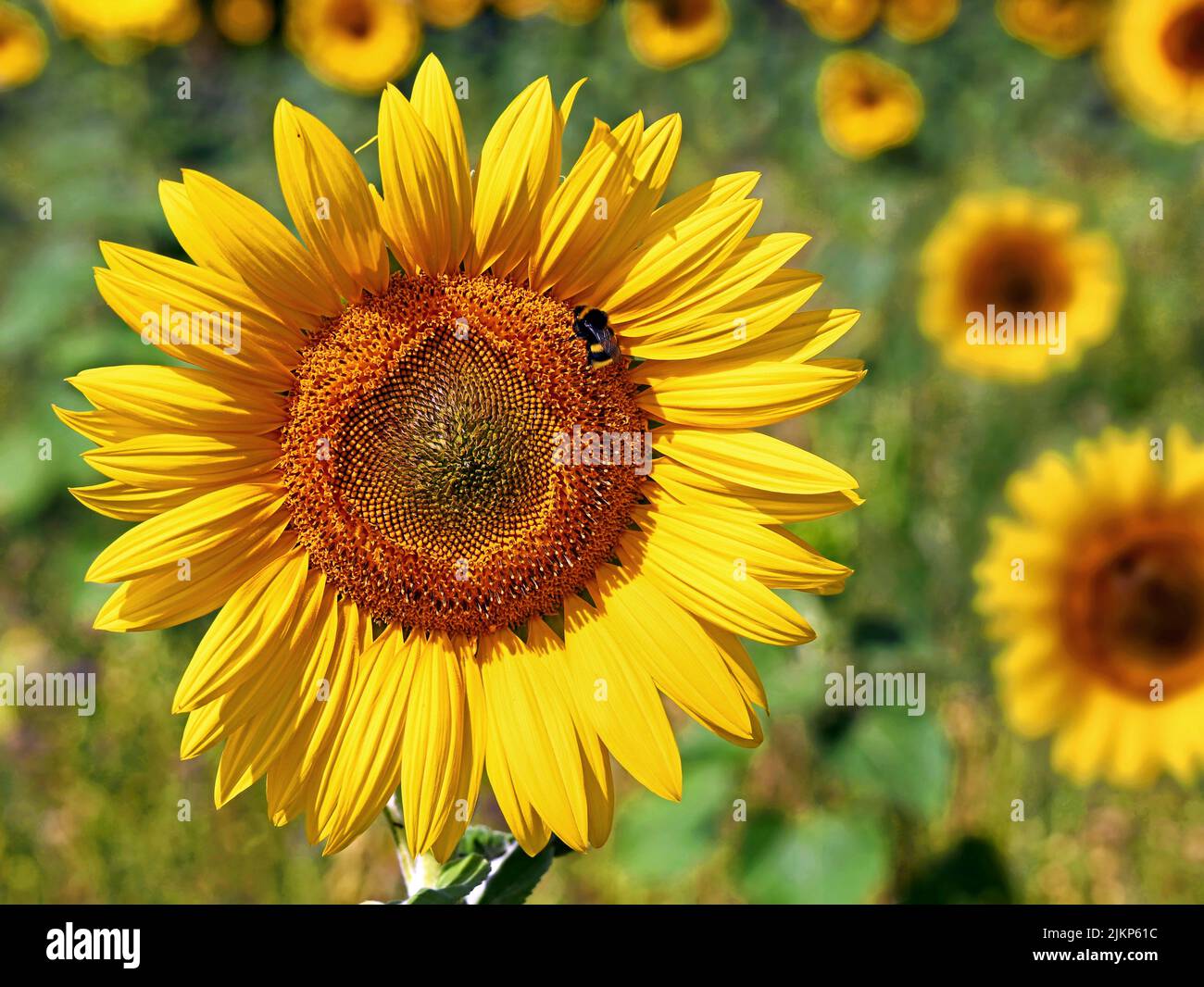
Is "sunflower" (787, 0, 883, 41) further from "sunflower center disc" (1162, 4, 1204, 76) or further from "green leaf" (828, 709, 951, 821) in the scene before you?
"green leaf" (828, 709, 951, 821)

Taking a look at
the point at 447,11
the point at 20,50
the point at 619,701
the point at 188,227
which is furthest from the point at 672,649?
the point at 20,50

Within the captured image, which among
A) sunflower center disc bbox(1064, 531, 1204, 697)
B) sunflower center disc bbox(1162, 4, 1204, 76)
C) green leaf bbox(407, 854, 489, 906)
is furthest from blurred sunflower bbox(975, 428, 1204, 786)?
sunflower center disc bbox(1162, 4, 1204, 76)

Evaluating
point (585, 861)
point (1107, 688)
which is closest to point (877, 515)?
point (1107, 688)

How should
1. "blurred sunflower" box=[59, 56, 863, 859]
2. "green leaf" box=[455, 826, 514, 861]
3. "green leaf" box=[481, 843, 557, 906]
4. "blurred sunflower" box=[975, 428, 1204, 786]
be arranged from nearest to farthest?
"blurred sunflower" box=[59, 56, 863, 859], "green leaf" box=[481, 843, 557, 906], "green leaf" box=[455, 826, 514, 861], "blurred sunflower" box=[975, 428, 1204, 786]

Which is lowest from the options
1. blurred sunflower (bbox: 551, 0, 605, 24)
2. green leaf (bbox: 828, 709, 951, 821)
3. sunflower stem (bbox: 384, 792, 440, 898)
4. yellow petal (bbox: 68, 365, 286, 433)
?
green leaf (bbox: 828, 709, 951, 821)

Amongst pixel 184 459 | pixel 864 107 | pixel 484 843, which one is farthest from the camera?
pixel 864 107

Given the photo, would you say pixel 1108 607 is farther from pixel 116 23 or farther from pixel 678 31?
pixel 678 31
